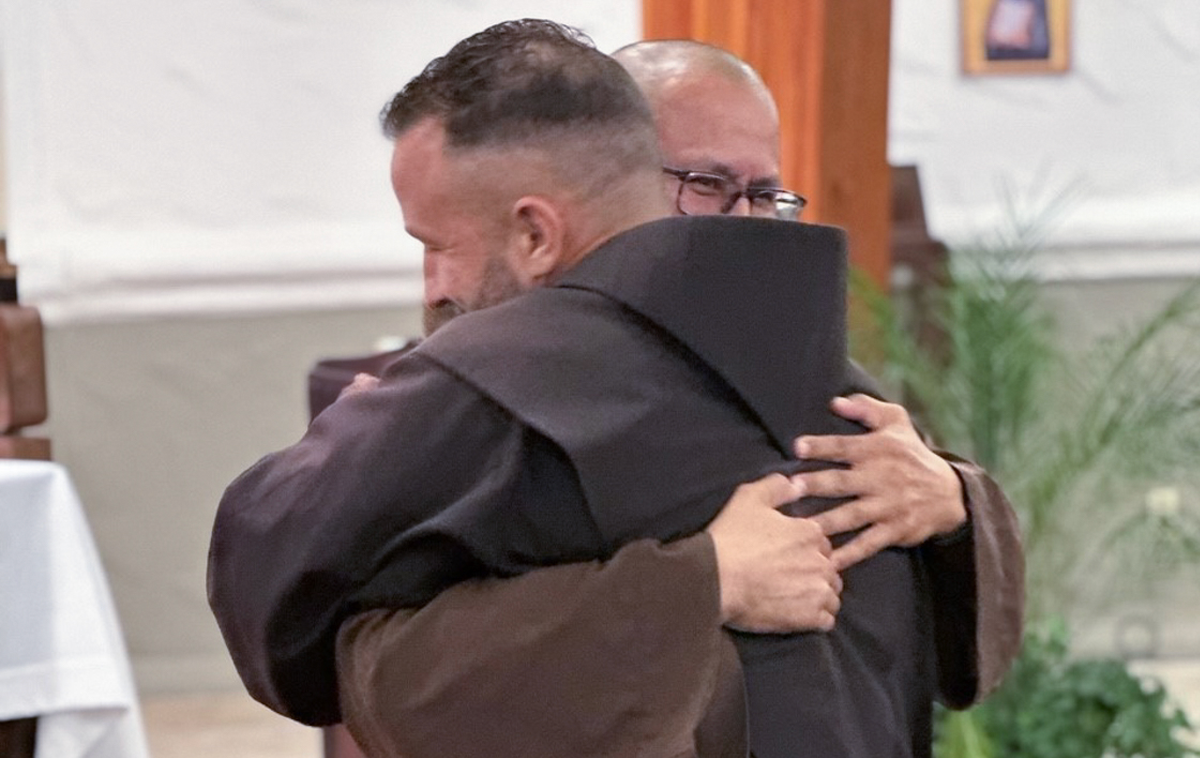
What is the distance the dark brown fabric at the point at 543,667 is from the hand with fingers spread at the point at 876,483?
0.19 metres

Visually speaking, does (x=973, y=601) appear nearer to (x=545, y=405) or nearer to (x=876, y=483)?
(x=876, y=483)

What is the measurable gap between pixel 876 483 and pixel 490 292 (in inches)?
13.5

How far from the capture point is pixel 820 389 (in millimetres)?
1308

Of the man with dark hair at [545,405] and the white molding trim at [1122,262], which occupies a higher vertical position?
the man with dark hair at [545,405]

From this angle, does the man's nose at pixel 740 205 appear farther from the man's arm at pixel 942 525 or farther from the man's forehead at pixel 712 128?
the man's arm at pixel 942 525

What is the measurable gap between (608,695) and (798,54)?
7.54 feet

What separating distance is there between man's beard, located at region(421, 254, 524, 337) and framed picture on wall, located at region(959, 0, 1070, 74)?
4.22 meters

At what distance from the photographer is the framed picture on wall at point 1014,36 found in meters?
5.22

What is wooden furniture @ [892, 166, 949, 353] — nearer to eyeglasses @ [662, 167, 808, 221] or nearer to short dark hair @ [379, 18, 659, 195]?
eyeglasses @ [662, 167, 808, 221]

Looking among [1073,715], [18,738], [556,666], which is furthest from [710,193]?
[1073,715]

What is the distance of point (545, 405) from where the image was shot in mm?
1145

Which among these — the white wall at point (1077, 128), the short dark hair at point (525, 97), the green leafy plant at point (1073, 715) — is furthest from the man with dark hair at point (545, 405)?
the white wall at point (1077, 128)

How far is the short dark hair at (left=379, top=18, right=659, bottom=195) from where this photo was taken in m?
1.20

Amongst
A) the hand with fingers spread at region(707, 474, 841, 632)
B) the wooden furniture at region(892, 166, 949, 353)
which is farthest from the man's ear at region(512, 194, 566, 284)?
the wooden furniture at region(892, 166, 949, 353)
